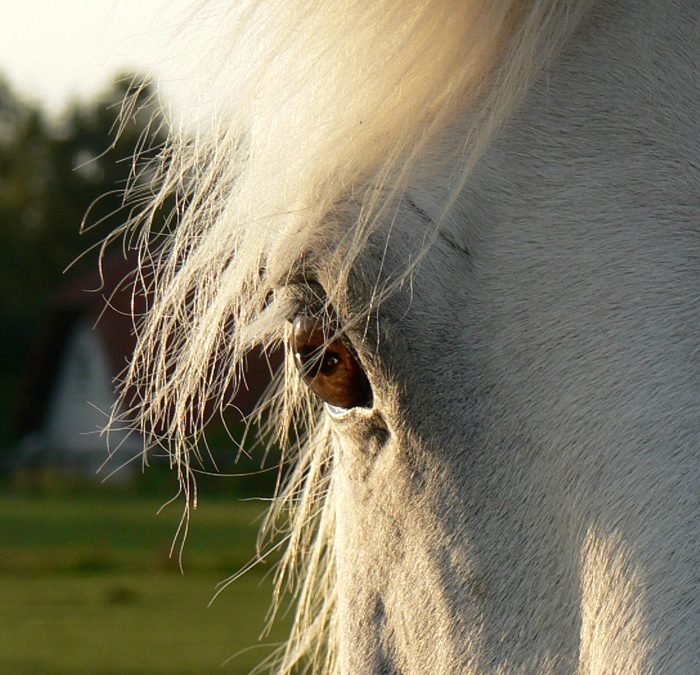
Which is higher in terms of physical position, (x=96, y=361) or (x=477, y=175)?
(x=477, y=175)

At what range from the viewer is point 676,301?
Result: 1.14 m

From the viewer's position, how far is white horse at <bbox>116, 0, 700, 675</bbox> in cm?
112

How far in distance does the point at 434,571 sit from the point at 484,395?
8.0 inches

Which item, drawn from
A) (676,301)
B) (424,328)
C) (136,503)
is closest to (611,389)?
(676,301)

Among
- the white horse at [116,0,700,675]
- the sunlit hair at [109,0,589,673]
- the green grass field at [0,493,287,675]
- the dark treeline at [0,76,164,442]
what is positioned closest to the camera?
the white horse at [116,0,700,675]

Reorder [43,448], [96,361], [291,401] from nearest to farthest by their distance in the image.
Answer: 1. [291,401]
2. [43,448]
3. [96,361]

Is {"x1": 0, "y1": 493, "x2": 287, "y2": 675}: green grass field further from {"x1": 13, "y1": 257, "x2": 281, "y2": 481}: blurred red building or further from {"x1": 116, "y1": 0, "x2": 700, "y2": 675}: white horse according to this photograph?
{"x1": 13, "y1": 257, "x2": 281, "y2": 481}: blurred red building

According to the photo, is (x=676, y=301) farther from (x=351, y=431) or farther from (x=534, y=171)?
(x=351, y=431)

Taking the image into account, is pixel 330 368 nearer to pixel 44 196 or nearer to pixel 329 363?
pixel 329 363

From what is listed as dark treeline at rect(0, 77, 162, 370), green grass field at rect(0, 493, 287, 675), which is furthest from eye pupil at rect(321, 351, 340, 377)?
dark treeline at rect(0, 77, 162, 370)

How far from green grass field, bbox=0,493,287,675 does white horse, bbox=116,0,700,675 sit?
6.81 ft

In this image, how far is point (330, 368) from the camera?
137 cm

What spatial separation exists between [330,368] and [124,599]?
28.3ft

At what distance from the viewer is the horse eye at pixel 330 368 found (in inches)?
53.0
